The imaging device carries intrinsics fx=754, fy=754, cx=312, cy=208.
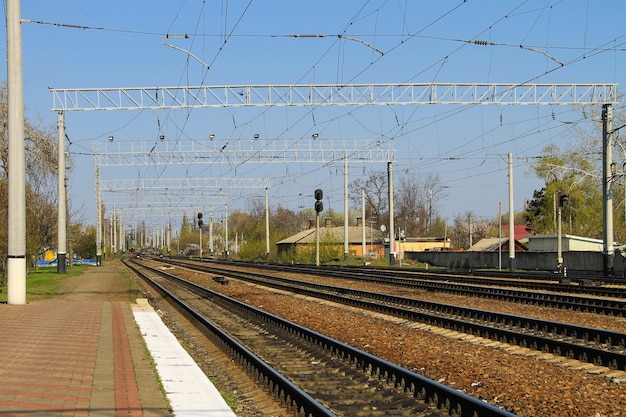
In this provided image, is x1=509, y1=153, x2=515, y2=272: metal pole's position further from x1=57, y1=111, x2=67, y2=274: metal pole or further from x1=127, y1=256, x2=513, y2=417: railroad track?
x1=127, y1=256, x2=513, y2=417: railroad track

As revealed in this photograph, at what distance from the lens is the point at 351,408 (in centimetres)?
869

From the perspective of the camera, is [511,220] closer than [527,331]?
No

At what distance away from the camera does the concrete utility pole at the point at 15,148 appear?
19.8 meters

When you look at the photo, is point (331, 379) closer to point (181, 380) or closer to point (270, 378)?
point (270, 378)

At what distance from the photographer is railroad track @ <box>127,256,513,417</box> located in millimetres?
8352

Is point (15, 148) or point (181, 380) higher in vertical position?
point (15, 148)

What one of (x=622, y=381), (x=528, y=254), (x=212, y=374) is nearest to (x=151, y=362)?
(x=212, y=374)

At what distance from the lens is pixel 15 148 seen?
1981cm

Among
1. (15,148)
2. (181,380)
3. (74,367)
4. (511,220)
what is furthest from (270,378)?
(511,220)

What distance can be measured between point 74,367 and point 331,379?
3.67 m

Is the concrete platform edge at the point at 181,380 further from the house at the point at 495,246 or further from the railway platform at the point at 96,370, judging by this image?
the house at the point at 495,246

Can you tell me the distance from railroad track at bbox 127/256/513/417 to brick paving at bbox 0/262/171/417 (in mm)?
1578

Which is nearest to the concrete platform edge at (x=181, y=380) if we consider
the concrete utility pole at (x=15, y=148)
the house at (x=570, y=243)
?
the concrete utility pole at (x=15, y=148)

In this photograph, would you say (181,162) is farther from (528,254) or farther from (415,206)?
(415,206)
